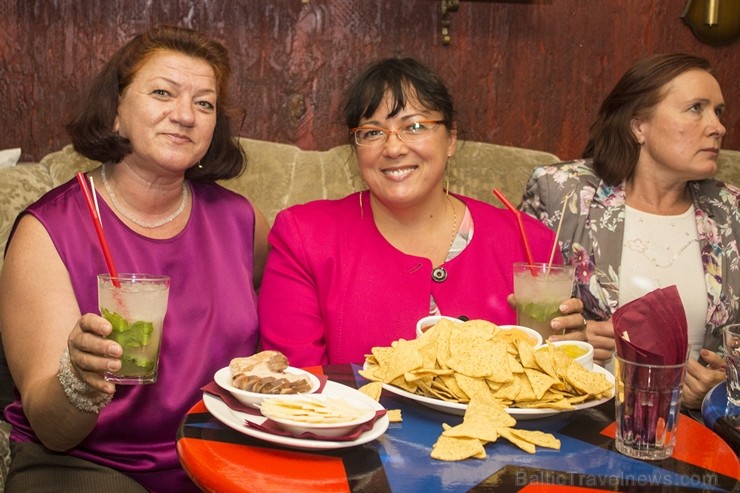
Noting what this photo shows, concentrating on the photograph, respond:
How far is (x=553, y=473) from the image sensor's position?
1355 mm

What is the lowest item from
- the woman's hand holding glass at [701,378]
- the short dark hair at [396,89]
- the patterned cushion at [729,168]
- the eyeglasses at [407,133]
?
the woman's hand holding glass at [701,378]

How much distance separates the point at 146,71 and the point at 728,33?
268cm

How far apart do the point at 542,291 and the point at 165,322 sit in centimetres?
94

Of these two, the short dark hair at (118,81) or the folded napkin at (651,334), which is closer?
the folded napkin at (651,334)

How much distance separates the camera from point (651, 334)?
1.42 metres

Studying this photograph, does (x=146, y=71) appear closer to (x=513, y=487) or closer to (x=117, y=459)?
(x=117, y=459)

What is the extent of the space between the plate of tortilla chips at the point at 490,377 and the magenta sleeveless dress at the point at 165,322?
2.29ft

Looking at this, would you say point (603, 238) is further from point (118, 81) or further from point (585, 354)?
point (118, 81)

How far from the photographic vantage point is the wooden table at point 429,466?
130 cm

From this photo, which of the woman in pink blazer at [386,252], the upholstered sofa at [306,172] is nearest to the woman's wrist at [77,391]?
the woman in pink blazer at [386,252]

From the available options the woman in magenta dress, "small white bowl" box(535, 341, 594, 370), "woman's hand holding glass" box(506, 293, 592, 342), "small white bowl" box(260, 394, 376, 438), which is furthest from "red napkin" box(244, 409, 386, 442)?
"woman's hand holding glass" box(506, 293, 592, 342)

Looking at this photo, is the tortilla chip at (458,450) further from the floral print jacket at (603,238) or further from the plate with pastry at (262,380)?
the floral print jacket at (603,238)

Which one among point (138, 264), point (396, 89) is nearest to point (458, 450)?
point (138, 264)

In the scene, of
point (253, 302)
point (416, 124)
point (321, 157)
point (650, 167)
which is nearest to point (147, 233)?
point (253, 302)
